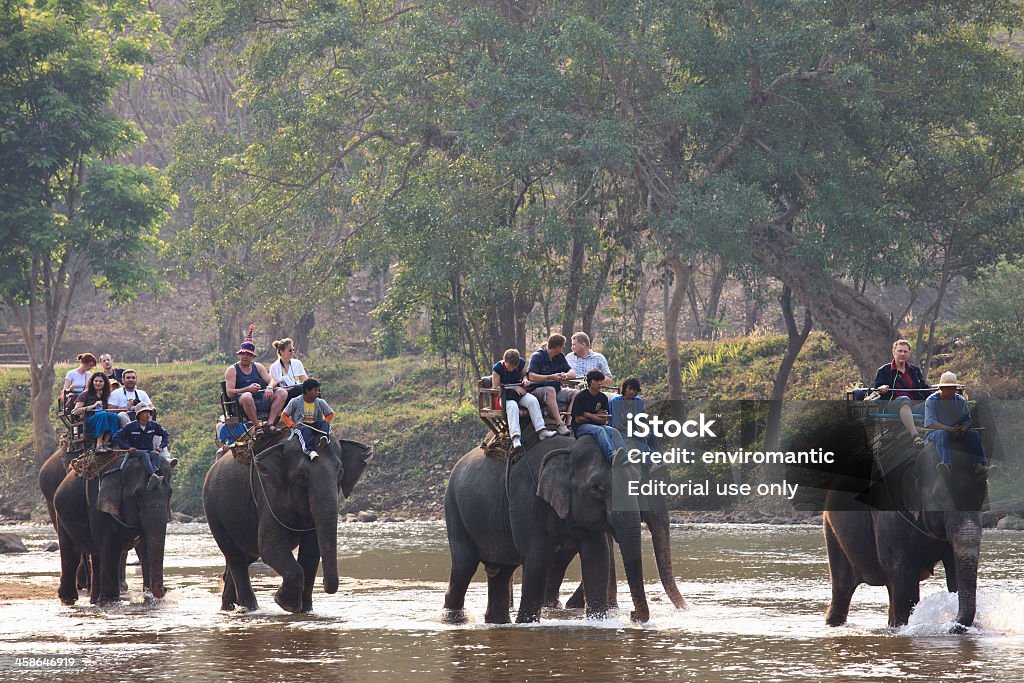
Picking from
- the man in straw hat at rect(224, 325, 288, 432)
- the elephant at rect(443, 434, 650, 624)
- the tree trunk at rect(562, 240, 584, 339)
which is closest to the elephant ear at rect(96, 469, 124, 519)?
the man in straw hat at rect(224, 325, 288, 432)

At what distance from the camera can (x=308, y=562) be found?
1870 cm

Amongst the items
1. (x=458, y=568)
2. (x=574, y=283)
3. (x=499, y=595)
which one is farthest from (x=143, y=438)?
(x=574, y=283)

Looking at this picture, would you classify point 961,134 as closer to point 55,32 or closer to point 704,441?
point 704,441

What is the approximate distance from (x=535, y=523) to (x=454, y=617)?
6.53ft

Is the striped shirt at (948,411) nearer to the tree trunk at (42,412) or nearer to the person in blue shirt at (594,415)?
the person in blue shirt at (594,415)

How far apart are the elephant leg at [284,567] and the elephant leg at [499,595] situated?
2.14 metres

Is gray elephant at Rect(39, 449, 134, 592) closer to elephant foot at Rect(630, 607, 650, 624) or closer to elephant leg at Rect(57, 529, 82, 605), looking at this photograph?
elephant leg at Rect(57, 529, 82, 605)

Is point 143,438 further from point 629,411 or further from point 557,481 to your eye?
point 629,411

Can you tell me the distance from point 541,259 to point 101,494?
15.3 meters

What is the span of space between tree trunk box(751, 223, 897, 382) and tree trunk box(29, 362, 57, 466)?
18.3 meters

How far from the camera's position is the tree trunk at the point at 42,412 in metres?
40.5

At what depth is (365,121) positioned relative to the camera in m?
39.0

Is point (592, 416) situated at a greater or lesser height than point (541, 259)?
lesser

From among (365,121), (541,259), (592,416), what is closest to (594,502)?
(592,416)
